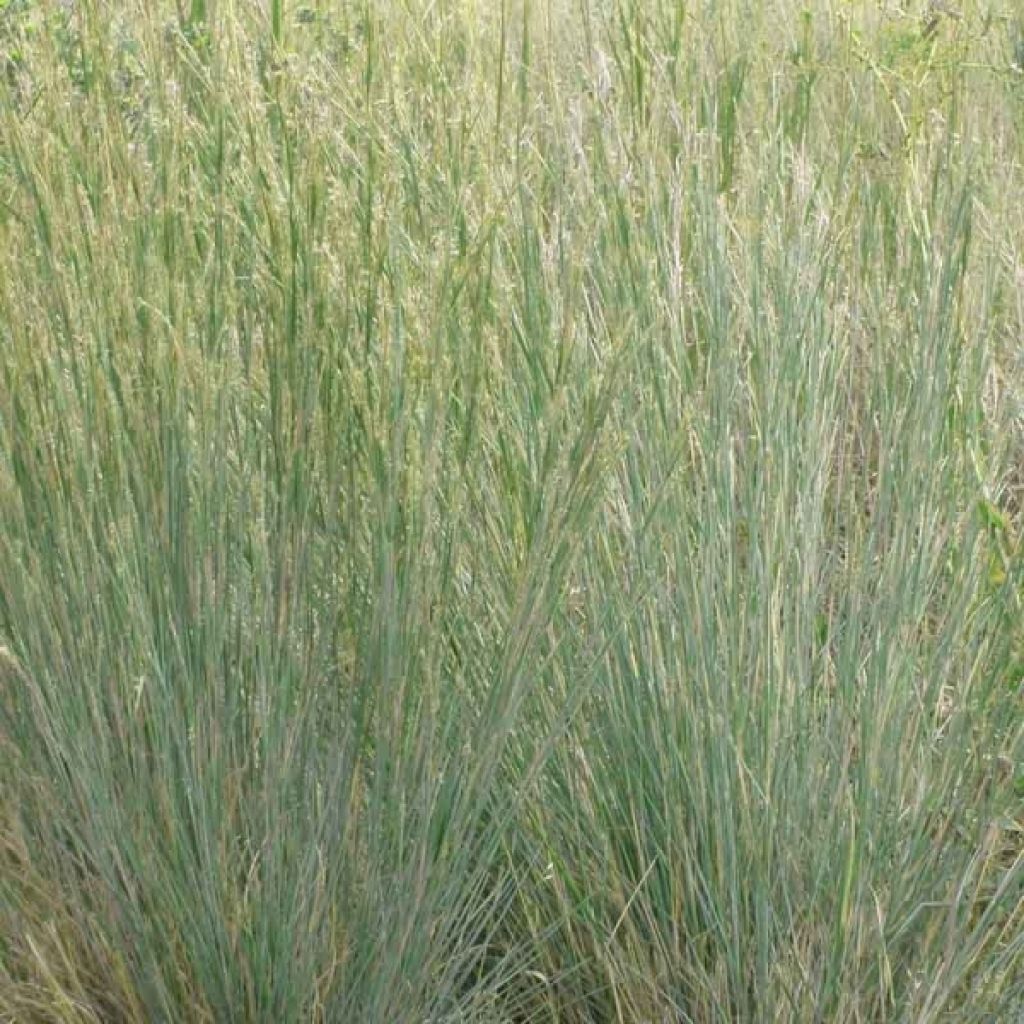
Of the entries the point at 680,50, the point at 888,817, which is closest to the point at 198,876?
the point at 888,817

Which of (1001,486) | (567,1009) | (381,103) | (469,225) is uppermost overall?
(381,103)

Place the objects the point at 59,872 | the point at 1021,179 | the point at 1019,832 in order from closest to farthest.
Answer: the point at 59,872 → the point at 1019,832 → the point at 1021,179

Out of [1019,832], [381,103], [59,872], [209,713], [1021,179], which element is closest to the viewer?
[209,713]

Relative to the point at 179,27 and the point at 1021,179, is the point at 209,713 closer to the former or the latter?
the point at 179,27

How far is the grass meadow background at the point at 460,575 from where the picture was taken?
1802 mm

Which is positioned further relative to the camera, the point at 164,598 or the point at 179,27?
the point at 179,27

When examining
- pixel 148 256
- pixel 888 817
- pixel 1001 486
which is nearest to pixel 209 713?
pixel 148 256

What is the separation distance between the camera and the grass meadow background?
180 cm

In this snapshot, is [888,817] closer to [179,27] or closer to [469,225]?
[469,225]

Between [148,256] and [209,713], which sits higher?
[148,256]

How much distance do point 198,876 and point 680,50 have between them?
4.56 ft

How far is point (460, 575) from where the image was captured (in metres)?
2.09

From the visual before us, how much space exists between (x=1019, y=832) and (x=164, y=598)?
50.6 inches

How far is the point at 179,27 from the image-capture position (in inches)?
82.2
